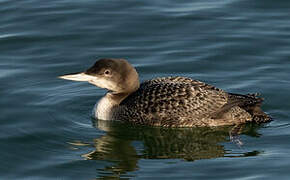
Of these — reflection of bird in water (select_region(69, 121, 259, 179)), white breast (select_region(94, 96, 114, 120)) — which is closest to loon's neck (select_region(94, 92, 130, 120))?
white breast (select_region(94, 96, 114, 120))

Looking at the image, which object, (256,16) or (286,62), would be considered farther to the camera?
(256,16)

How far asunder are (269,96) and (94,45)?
3.79 m

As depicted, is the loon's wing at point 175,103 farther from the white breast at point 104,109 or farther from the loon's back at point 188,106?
the white breast at point 104,109

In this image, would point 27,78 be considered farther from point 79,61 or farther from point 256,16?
point 256,16

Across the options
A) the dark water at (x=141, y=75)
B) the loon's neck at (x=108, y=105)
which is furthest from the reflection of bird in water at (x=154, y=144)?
the loon's neck at (x=108, y=105)

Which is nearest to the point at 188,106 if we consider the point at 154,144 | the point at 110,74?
the point at 154,144

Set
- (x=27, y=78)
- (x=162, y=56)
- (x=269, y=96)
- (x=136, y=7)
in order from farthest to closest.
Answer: (x=136, y=7) → (x=162, y=56) → (x=27, y=78) → (x=269, y=96)

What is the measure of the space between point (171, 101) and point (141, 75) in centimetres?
216

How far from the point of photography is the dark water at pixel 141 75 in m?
10.7

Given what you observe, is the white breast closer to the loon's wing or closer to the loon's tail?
the loon's wing

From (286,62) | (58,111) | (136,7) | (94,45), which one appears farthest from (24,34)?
(286,62)

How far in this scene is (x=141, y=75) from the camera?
1384 centimetres

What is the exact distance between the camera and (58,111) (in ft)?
40.9

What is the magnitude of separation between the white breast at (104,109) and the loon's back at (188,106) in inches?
9.8
